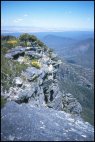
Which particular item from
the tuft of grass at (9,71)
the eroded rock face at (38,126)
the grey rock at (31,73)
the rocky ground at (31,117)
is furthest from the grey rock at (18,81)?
the eroded rock face at (38,126)

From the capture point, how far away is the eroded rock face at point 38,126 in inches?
661

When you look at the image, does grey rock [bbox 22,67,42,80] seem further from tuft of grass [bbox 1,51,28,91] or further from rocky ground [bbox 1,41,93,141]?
tuft of grass [bbox 1,51,28,91]

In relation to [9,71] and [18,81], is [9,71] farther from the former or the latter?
[18,81]

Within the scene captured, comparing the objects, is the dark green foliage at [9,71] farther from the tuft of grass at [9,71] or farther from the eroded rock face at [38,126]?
the eroded rock face at [38,126]

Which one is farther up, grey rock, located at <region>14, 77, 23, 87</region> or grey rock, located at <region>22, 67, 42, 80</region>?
grey rock, located at <region>22, 67, 42, 80</region>

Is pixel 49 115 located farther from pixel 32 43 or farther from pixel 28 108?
pixel 32 43

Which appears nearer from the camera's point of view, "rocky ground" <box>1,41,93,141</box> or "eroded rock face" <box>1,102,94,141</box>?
"eroded rock face" <box>1,102,94,141</box>

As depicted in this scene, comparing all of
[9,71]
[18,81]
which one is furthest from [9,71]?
[18,81]

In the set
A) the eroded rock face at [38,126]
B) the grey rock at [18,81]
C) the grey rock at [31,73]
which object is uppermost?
the grey rock at [31,73]

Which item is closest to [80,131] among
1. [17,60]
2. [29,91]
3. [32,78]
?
[29,91]

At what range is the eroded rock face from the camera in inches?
661

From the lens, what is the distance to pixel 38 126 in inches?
727

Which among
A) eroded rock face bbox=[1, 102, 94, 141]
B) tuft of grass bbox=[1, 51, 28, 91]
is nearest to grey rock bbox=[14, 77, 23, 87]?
tuft of grass bbox=[1, 51, 28, 91]

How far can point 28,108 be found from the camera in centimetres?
2192
